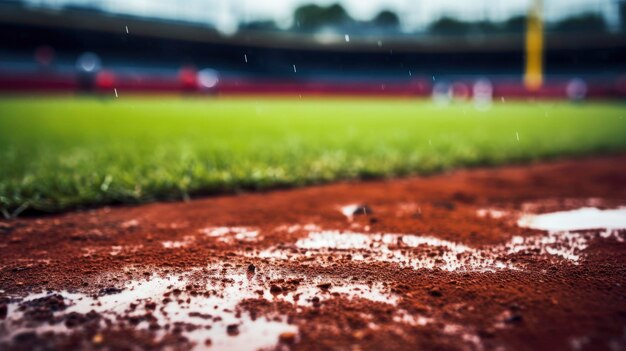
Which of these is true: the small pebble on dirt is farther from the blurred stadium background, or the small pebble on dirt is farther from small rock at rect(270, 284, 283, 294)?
the blurred stadium background

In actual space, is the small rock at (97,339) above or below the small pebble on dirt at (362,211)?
above

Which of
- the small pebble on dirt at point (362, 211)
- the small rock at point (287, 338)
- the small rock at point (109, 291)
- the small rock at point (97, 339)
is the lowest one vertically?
the small pebble on dirt at point (362, 211)

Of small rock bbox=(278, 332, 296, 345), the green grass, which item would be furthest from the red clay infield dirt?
the green grass

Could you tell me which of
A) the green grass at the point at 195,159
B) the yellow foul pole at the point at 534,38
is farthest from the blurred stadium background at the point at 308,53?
the green grass at the point at 195,159

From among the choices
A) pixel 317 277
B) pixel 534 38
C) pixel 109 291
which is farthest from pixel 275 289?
pixel 534 38

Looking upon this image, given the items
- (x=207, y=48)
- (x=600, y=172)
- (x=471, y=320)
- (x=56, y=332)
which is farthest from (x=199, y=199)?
(x=207, y=48)

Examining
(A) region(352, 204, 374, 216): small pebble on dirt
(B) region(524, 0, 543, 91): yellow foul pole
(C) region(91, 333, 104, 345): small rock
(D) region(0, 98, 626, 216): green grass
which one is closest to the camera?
(C) region(91, 333, 104, 345): small rock

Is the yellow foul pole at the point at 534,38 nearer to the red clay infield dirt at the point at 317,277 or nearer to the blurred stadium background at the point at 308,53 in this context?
the blurred stadium background at the point at 308,53
